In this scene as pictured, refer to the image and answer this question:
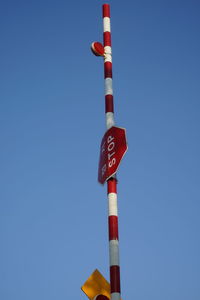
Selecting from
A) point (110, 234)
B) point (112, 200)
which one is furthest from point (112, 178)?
point (110, 234)

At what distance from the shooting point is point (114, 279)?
6906 millimetres

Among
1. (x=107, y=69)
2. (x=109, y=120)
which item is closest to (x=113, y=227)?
(x=109, y=120)

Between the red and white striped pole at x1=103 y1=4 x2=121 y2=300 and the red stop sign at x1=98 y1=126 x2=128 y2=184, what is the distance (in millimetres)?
224

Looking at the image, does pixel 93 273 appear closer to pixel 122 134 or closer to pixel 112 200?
pixel 112 200

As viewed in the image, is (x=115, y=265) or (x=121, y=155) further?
(x=121, y=155)

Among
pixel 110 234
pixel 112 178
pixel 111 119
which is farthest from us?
pixel 111 119

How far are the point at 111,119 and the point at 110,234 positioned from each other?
2642 millimetres

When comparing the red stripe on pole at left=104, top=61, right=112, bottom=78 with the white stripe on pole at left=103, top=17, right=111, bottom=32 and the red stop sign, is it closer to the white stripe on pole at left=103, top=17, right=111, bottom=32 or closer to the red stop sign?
the white stripe on pole at left=103, top=17, right=111, bottom=32

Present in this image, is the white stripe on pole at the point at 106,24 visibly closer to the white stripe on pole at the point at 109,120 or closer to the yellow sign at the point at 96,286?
the white stripe on pole at the point at 109,120

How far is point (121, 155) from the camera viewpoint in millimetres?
7719

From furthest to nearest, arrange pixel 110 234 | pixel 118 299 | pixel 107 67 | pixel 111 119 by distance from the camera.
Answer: pixel 107 67, pixel 111 119, pixel 110 234, pixel 118 299

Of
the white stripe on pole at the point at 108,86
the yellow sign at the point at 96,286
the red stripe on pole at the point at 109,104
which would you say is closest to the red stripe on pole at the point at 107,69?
the white stripe on pole at the point at 108,86

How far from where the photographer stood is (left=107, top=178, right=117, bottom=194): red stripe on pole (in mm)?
7848

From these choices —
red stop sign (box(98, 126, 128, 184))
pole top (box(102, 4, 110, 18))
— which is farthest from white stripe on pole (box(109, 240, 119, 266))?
pole top (box(102, 4, 110, 18))
